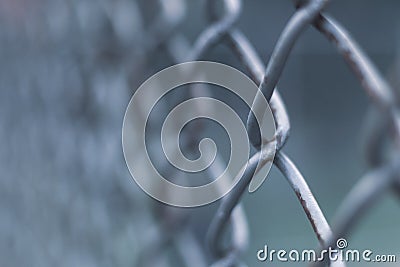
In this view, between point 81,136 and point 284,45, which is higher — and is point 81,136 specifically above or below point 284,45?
above

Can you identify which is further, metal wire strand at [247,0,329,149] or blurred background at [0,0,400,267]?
blurred background at [0,0,400,267]

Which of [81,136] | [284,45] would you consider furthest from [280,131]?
[81,136]

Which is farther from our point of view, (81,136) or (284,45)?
(81,136)

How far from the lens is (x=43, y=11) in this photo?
87cm

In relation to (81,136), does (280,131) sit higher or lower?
lower

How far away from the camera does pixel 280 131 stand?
0.28 meters

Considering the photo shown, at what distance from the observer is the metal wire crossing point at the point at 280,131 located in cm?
18

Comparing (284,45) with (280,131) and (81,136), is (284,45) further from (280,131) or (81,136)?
(81,136)

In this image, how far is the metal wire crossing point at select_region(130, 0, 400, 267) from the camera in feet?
0.59

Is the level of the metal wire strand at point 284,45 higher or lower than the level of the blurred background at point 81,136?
lower

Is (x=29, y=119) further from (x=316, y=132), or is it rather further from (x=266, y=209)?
(x=316, y=132)

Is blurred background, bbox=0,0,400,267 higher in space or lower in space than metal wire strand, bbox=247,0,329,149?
higher

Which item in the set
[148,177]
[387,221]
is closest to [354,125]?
[387,221]

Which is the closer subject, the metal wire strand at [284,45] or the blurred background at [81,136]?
the metal wire strand at [284,45]
